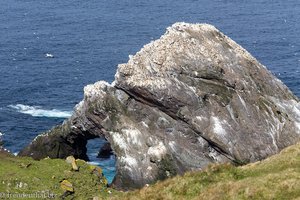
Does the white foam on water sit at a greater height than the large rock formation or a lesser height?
lesser

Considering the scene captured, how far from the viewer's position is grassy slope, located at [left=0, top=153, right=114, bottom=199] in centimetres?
5100

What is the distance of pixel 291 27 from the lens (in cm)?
15138

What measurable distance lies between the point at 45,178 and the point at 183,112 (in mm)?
19142

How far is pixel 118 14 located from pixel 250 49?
58.2m

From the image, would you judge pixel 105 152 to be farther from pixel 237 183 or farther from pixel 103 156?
pixel 237 183

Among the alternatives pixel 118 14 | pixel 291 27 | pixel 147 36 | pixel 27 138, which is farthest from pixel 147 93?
pixel 118 14

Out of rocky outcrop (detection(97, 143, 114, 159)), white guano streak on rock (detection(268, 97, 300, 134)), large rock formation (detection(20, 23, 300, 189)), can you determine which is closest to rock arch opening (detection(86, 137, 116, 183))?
rocky outcrop (detection(97, 143, 114, 159))

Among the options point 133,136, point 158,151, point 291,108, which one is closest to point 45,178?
point 133,136

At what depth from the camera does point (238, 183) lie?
30.3m

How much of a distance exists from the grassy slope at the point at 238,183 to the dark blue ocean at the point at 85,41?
39576mm

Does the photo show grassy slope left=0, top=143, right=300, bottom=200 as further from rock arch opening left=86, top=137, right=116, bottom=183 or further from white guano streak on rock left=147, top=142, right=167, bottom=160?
rock arch opening left=86, top=137, right=116, bottom=183

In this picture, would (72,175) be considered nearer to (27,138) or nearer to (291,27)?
(27,138)

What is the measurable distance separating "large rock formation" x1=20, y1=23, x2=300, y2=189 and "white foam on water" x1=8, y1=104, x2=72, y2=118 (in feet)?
85.7

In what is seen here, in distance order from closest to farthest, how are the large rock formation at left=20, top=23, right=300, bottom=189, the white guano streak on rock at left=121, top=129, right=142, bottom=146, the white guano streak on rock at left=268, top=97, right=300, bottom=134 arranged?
the large rock formation at left=20, top=23, right=300, bottom=189 < the white guano streak on rock at left=121, top=129, right=142, bottom=146 < the white guano streak on rock at left=268, top=97, right=300, bottom=134
